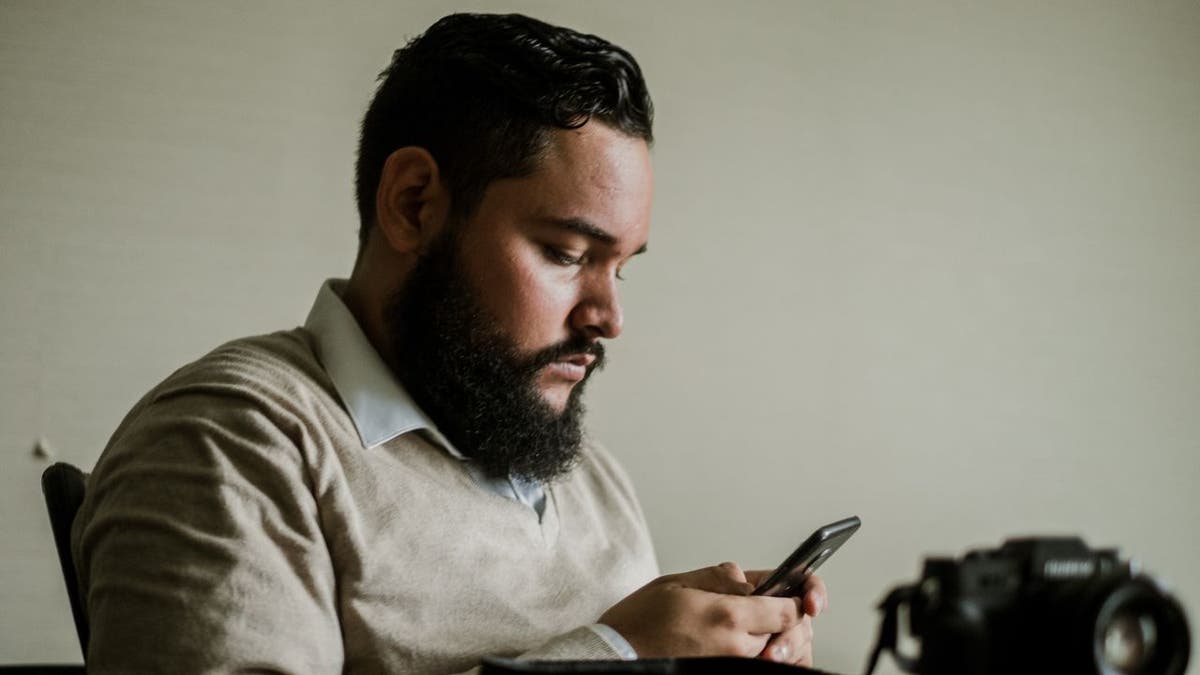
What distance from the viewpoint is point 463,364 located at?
115 centimetres

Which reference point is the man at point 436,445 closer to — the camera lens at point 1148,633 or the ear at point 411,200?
the ear at point 411,200

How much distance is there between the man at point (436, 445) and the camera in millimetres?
876

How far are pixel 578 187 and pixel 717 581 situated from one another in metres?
0.42

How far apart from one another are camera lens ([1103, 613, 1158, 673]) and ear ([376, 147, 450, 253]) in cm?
77

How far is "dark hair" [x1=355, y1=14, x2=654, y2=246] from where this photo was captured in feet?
3.72

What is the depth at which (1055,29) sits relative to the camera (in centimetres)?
222

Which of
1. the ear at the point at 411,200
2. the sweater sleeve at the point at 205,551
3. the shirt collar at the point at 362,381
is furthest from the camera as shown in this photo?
the ear at the point at 411,200

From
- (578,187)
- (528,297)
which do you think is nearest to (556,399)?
(528,297)

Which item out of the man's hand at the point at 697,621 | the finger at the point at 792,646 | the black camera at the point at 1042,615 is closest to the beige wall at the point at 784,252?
the finger at the point at 792,646

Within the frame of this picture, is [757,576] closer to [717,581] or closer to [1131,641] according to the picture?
[717,581]

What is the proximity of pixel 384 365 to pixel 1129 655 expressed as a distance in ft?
2.45

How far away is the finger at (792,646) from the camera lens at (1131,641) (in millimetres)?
388

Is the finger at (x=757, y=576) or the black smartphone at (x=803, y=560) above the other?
the black smartphone at (x=803, y=560)

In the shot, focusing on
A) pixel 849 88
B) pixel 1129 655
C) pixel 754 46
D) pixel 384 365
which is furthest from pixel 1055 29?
pixel 1129 655
